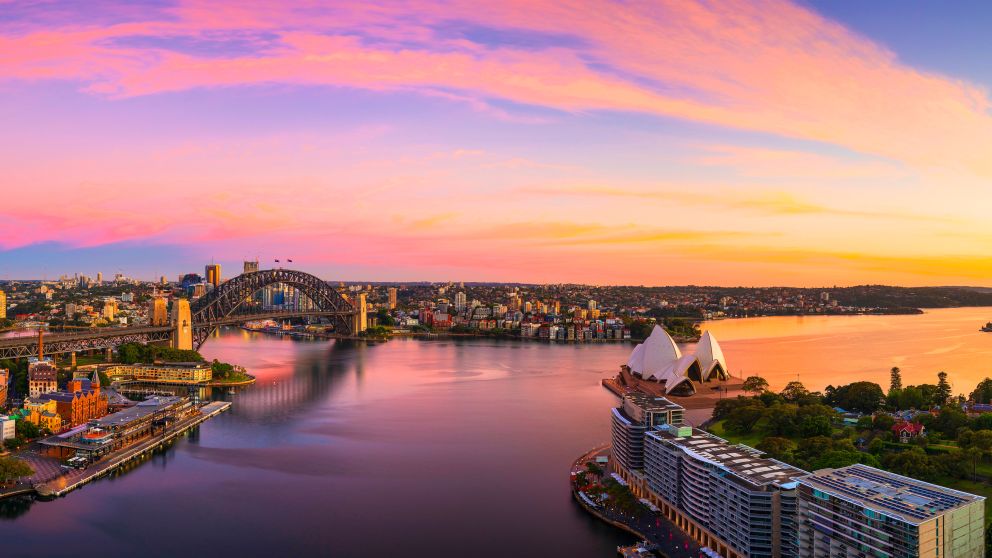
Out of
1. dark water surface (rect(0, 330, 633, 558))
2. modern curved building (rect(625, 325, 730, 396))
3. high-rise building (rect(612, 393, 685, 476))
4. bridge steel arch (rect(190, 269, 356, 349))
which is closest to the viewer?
dark water surface (rect(0, 330, 633, 558))

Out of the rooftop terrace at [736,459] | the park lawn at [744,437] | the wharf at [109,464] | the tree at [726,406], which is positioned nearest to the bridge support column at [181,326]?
the wharf at [109,464]

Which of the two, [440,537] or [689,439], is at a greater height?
[689,439]

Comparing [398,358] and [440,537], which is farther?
[398,358]

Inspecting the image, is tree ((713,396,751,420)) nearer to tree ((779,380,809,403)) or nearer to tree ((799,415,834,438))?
tree ((779,380,809,403))

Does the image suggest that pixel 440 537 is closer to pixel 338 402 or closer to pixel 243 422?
pixel 243 422

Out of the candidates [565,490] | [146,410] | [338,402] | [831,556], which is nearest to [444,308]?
[338,402]

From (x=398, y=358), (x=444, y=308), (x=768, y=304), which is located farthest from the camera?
(x=768, y=304)

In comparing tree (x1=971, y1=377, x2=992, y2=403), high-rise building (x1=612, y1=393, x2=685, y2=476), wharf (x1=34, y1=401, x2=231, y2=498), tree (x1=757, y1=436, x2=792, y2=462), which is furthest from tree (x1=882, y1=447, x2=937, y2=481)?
wharf (x1=34, y1=401, x2=231, y2=498)

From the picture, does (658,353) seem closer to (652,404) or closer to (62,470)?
(652,404)
